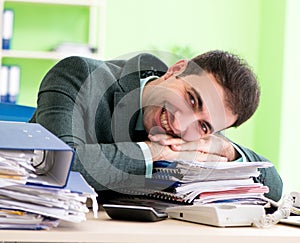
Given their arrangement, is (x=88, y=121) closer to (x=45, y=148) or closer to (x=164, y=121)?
(x=164, y=121)

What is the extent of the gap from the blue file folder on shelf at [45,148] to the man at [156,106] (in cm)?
29

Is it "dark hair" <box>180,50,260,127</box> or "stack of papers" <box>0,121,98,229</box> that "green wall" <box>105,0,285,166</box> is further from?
"stack of papers" <box>0,121,98,229</box>

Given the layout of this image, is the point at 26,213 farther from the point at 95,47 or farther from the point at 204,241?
the point at 95,47

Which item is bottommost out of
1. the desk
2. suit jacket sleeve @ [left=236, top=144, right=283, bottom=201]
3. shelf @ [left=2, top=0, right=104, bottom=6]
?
suit jacket sleeve @ [left=236, top=144, right=283, bottom=201]

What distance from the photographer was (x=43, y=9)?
450 centimetres

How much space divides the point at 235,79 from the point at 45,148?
0.65 metres

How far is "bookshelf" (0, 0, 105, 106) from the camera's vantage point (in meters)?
4.38

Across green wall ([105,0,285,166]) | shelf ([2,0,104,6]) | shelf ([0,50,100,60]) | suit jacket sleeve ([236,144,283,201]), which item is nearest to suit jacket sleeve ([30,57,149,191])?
suit jacket sleeve ([236,144,283,201])

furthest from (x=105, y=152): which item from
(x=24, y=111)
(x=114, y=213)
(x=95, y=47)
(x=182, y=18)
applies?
(x=182, y=18)

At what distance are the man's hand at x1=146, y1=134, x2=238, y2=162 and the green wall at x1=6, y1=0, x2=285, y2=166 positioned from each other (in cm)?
289

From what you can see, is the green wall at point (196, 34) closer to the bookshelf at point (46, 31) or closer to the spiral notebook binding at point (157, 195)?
the bookshelf at point (46, 31)

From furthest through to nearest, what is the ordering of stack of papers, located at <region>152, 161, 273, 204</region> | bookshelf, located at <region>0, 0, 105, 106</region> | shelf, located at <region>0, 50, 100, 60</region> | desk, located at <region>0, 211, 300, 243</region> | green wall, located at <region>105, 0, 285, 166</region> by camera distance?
green wall, located at <region>105, 0, 285, 166</region> < bookshelf, located at <region>0, 0, 105, 106</region> < shelf, located at <region>0, 50, 100, 60</region> < stack of papers, located at <region>152, 161, 273, 204</region> < desk, located at <region>0, 211, 300, 243</region>

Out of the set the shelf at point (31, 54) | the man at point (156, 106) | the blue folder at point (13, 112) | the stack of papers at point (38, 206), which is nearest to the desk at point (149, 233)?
the stack of papers at point (38, 206)

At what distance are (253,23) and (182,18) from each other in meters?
0.55
